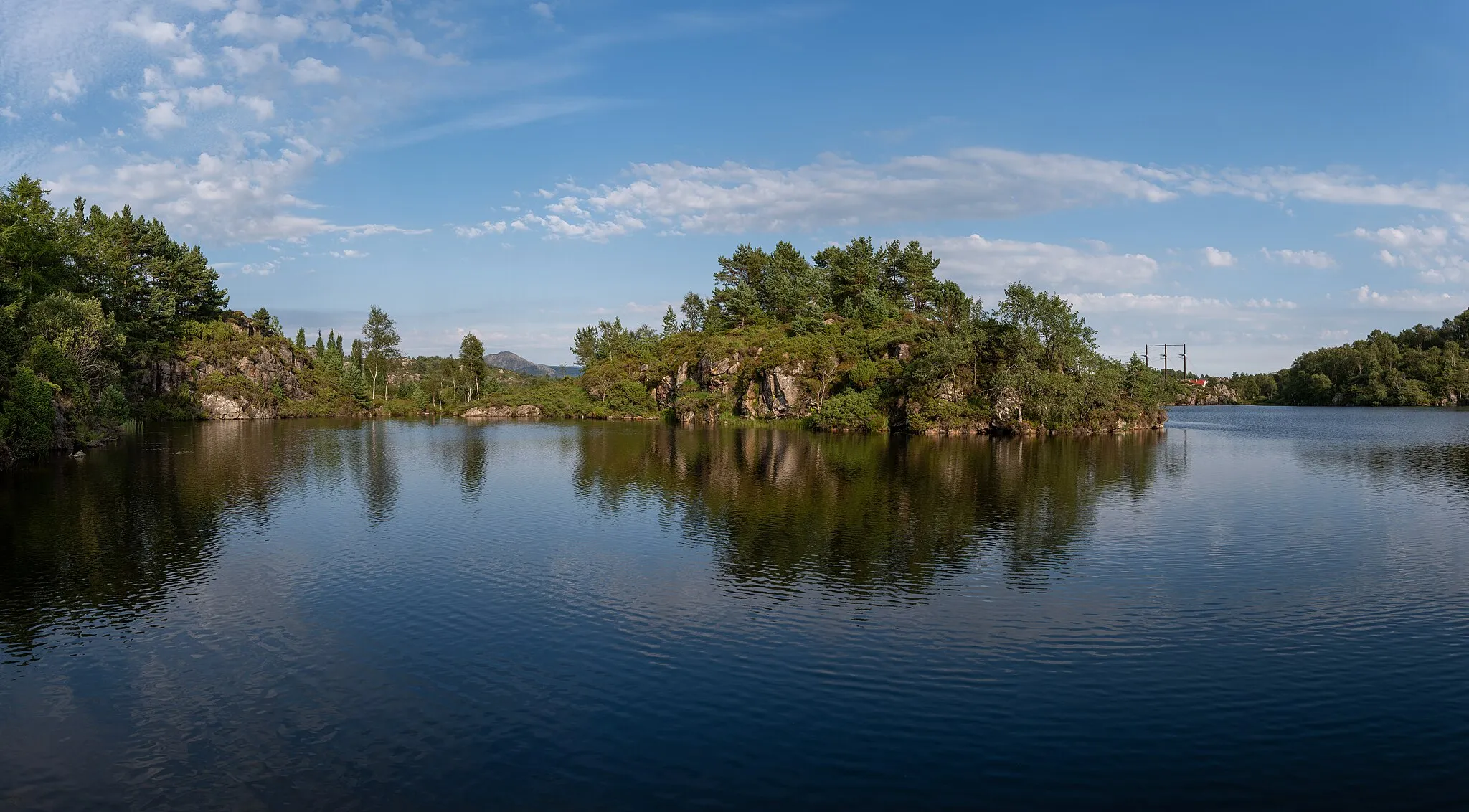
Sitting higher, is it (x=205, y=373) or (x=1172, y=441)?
(x=205, y=373)

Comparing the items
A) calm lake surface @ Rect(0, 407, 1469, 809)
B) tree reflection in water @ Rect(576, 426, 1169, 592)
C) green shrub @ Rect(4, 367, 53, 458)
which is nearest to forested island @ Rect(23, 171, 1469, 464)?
green shrub @ Rect(4, 367, 53, 458)

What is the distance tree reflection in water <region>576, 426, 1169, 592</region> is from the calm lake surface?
46 cm

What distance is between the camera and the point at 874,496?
173 ft

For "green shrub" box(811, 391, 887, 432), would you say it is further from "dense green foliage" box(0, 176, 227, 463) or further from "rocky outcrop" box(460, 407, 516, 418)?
"dense green foliage" box(0, 176, 227, 463)

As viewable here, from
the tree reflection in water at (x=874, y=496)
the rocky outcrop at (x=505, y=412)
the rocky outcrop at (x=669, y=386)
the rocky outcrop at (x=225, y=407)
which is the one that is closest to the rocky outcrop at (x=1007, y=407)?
the tree reflection in water at (x=874, y=496)

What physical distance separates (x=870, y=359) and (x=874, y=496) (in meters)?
74.4

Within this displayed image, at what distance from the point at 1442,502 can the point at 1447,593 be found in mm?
25807

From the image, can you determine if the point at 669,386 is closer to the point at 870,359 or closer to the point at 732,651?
the point at 870,359

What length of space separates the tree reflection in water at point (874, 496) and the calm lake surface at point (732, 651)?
46 cm

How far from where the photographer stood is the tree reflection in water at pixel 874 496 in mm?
34938

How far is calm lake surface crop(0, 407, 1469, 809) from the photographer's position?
1652 cm

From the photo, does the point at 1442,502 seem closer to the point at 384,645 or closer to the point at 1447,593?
the point at 1447,593

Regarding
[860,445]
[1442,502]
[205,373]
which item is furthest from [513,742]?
[205,373]

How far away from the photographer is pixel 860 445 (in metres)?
92.4
